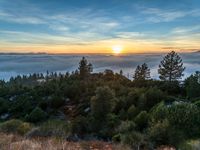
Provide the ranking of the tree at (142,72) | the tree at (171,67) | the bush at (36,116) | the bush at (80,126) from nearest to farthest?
the bush at (80,126)
the bush at (36,116)
the tree at (171,67)
the tree at (142,72)

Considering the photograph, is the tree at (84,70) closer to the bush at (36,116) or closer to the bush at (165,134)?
the bush at (36,116)

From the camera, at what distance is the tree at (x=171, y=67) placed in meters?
61.5

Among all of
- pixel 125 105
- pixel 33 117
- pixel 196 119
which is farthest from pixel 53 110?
pixel 196 119

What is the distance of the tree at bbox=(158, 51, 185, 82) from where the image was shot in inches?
2422

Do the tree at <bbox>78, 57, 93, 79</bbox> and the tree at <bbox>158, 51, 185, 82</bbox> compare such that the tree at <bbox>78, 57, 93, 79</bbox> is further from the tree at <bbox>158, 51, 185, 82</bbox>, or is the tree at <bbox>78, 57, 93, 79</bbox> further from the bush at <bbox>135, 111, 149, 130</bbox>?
the bush at <bbox>135, 111, 149, 130</bbox>

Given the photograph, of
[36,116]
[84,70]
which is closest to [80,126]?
[36,116]

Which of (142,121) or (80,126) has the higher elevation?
(142,121)

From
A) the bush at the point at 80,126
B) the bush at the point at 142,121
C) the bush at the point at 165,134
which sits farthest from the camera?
the bush at the point at 80,126

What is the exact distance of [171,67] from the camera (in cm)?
6206

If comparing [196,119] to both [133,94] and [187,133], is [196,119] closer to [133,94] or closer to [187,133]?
[187,133]

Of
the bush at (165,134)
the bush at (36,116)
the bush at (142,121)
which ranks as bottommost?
the bush at (36,116)

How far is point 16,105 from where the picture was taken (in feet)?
180

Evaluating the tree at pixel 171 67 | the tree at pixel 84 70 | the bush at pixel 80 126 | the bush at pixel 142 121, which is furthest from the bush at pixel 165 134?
the tree at pixel 84 70

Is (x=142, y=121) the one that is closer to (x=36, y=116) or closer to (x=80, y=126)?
(x=80, y=126)
